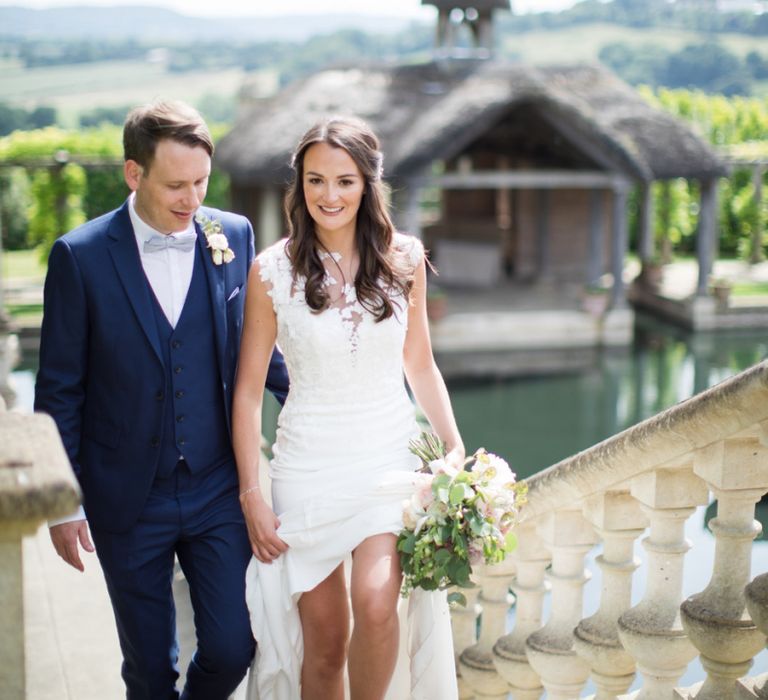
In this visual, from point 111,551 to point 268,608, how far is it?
Answer: 42 centimetres

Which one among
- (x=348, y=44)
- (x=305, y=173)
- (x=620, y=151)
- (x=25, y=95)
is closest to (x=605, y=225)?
(x=620, y=151)

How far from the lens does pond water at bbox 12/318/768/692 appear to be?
11.2 m

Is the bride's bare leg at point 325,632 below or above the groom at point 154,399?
below

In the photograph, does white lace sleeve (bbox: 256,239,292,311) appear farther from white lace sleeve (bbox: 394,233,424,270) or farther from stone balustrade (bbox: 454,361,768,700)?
stone balustrade (bbox: 454,361,768,700)

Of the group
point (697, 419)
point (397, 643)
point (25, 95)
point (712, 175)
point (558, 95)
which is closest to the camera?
point (697, 419)

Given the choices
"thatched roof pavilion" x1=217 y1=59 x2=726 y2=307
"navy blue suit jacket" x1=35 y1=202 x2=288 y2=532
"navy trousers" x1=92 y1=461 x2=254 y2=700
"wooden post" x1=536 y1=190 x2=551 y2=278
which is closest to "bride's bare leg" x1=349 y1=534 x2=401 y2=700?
"navy trousers" x1=92 y1=461 x2=254 y2=700

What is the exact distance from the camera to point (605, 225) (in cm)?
2127

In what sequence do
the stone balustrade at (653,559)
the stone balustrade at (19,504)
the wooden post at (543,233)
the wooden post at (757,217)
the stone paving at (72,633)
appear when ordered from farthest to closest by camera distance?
1. the wooden post at (757,217)
2. the wooden post at (543,233)
3. the stone paving at (72,633)
4. the stone balustrade at (653,559)
5. the stone balustrade at (19,504)

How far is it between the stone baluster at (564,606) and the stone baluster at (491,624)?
0.35 metres

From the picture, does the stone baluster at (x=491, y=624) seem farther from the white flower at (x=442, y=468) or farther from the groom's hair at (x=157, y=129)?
the groom's hair at (x=157, y=129)

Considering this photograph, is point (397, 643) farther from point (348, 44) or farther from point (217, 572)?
point (348, 44)

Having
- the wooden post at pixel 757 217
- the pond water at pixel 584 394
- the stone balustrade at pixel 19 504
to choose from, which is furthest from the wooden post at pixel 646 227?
the stone balustrade at pixel 19 504

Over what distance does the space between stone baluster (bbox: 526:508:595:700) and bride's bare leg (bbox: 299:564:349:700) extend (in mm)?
502

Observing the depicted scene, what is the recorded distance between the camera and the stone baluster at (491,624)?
126 inches
